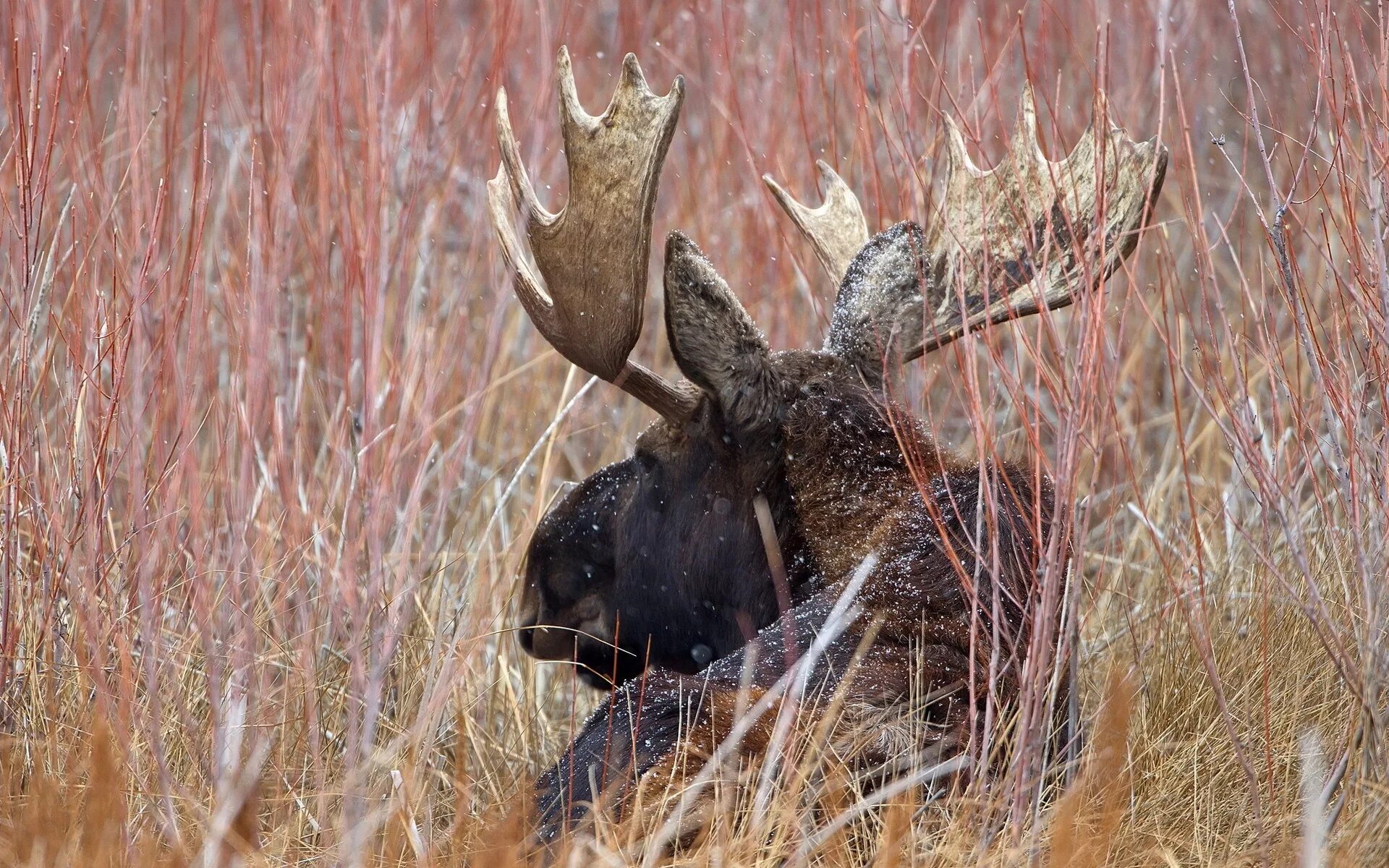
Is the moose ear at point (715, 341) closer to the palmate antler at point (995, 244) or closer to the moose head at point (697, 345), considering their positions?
the moose head at point (697, 345)

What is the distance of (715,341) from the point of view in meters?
2.78

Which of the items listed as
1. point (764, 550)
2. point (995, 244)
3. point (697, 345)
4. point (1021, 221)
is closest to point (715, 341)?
point (697, 345)

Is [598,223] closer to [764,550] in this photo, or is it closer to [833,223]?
[764,550]

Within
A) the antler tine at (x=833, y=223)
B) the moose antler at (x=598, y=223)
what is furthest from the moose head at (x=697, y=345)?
the antler tine at (x=833, y=223)

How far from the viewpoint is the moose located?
2.35 meters

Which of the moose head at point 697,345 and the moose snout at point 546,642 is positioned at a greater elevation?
the moose head at point 697,345

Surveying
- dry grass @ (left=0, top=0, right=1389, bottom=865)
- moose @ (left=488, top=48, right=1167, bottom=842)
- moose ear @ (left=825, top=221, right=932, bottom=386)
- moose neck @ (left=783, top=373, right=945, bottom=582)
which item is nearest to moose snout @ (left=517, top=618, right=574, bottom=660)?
moose @ (left=488, top=48, right=1167, bottom=842)

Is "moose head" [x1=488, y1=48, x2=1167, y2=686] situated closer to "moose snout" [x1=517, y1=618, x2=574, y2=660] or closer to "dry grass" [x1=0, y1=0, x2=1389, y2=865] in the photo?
"moose snout" [x1=517, y1=618, x2=574, y2=660]

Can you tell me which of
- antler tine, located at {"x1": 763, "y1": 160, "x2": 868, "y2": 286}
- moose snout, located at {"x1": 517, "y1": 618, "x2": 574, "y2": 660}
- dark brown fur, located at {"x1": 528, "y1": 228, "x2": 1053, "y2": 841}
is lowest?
moose snout, located at {"x1": 517, "y1": 618, "x2": 574, "y2": 660}

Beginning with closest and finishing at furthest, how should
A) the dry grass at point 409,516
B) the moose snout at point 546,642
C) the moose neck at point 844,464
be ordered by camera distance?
1. the dry grass at point 409,516
2. the moose neck at point 844,464
3. the moose snout at point 546,642

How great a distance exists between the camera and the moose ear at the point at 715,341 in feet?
8.82

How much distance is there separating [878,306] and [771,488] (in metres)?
0.52

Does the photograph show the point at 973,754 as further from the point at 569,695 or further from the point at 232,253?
the point at 232,253

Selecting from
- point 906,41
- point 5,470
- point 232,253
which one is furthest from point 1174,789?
point 232,253
